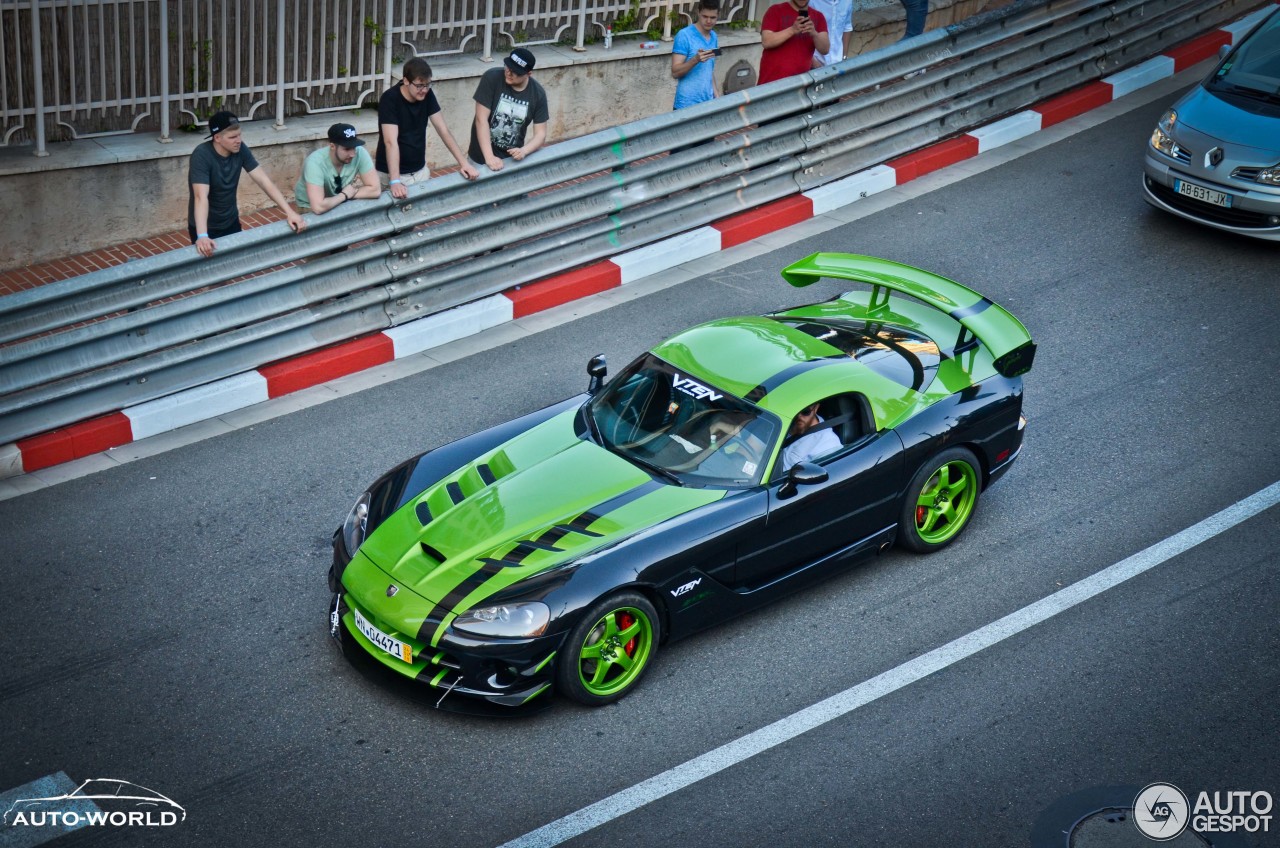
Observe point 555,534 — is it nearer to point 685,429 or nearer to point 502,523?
point 502,523

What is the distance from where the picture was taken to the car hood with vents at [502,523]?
6.45 meters

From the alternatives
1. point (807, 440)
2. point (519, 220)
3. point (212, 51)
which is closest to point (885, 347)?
point (807, 440)

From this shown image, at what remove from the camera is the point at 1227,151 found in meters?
10.8

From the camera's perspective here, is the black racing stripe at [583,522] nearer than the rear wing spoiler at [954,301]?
Yes

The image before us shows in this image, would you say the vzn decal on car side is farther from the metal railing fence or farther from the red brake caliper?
the metal railing fence

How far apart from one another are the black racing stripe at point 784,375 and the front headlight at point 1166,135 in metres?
5.12

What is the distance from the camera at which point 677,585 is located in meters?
6.69

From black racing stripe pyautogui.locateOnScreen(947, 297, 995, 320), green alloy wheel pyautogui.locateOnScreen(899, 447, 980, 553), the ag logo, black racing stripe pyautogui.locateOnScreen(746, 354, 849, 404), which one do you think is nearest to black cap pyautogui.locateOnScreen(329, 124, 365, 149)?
black racing stripe pyautogui.locateOnScreen(746, 354, 849, 404)

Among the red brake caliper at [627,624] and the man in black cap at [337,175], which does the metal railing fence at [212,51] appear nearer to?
the man in black cap at [337,175]

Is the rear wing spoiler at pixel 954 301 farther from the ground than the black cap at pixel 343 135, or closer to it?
closer to it

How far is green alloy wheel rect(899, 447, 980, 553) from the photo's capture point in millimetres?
7547

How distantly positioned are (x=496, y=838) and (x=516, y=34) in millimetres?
9343

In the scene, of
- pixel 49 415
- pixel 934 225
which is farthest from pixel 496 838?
pixel 934 225

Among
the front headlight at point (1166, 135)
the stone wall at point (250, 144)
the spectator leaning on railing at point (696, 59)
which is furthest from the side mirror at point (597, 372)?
the front headlight at point (1166, 135)
